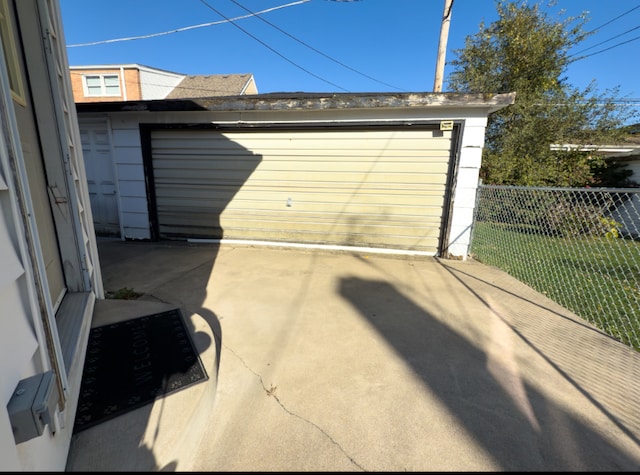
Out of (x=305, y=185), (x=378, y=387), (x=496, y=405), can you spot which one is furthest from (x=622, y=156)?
(x=378, y=387)

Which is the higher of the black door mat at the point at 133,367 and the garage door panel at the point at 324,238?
the garage door panel at the point at 324,238

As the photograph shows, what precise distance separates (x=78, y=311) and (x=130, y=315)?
384mm

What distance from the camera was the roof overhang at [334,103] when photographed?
3.91m

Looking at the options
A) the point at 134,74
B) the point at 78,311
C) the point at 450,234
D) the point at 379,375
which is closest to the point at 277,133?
the point at 450,234

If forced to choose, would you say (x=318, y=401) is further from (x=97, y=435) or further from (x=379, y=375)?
(x=97, y=435)

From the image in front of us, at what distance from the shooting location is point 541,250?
5.23 m

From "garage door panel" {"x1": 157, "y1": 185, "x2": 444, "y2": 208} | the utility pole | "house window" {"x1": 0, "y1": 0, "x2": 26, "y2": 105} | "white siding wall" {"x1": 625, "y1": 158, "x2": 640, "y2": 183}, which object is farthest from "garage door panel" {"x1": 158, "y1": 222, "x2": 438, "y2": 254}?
"white siding wall" {"x1": 625, "y1": 158, "x2": 640, "y2": 183}

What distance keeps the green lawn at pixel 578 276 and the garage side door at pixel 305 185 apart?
4.75 ft

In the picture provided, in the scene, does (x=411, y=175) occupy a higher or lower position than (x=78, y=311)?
higher

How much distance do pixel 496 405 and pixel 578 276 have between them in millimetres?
3571

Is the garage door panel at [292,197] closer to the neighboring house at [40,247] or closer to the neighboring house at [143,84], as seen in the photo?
the neighboring house at [40,247]

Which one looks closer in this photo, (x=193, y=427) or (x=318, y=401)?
(x=193, y=427)

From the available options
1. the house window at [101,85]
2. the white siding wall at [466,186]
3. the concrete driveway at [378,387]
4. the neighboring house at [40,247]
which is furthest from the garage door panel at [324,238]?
the house window at [101,85]

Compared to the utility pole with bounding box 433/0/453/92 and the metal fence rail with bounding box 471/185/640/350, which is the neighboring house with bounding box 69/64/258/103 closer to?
the utility pole with bounding box 433/0/453/92
